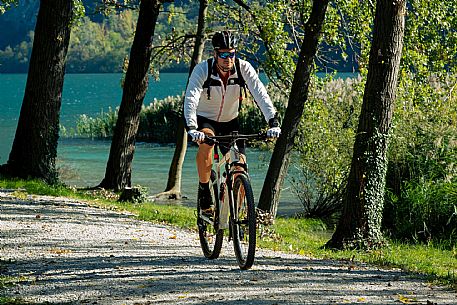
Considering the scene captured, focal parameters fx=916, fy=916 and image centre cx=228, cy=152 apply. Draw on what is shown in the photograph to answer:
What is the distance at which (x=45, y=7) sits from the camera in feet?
56.8

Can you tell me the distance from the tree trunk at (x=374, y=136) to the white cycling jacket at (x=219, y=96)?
12.9 feet

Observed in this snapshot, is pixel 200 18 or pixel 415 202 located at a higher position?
pixel 200 18

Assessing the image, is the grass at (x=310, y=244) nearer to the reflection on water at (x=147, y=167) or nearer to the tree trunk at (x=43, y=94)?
the tree trunk at (x=43, y=94)

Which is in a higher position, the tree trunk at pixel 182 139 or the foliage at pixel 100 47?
the foliage at pixel 100 47

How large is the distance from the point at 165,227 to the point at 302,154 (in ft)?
27.5

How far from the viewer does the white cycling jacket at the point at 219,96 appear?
340 inches

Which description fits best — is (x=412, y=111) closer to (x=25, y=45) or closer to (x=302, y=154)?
(x=302, y=154)

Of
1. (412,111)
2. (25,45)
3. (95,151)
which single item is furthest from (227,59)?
(25,45)

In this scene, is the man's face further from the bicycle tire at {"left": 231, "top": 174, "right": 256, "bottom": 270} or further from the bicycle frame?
the bicycle tire at {"left": 231, "top": 174, "right": 256, "bottom": 270}

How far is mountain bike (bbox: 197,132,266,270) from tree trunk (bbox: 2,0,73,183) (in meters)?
8.83

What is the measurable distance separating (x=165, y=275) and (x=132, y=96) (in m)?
11.8

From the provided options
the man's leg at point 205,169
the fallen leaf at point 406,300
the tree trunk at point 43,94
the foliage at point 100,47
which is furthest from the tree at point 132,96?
the foliage at point 100,47

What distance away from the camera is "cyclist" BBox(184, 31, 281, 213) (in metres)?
8.63

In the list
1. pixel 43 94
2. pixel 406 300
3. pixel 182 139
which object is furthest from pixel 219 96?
pixel 182 139
